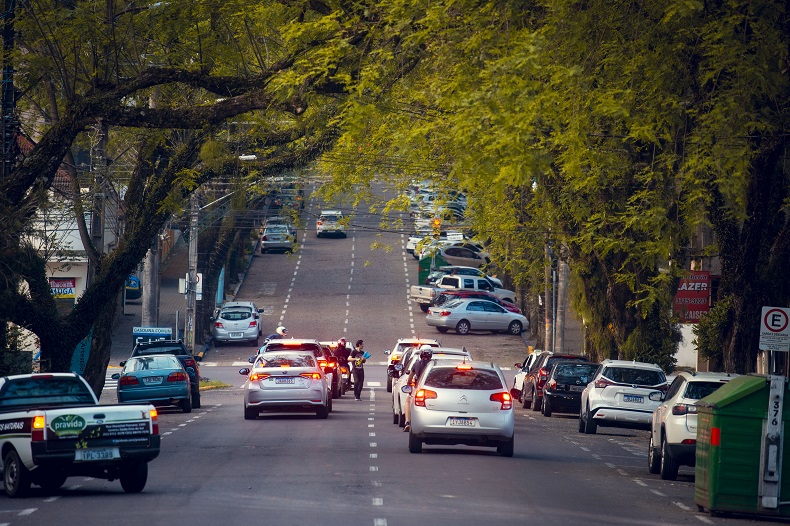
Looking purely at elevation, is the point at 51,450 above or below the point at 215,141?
below

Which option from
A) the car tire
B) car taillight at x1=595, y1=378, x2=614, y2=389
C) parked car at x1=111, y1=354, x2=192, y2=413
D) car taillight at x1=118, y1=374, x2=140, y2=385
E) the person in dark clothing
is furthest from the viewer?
the person in dark clothing

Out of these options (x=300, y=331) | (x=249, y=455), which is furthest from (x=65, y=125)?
(x=300, y=331)

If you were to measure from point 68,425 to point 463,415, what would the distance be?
7.42 meters

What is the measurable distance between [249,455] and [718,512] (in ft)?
25.7

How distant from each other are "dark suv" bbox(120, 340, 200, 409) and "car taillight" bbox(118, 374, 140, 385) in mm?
2063

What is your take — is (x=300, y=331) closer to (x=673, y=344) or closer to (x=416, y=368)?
(x=673, y=344)

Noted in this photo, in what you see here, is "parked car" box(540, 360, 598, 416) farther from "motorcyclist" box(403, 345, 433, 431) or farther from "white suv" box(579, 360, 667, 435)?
"motorcyclist" box(403, 345, 433, 431)

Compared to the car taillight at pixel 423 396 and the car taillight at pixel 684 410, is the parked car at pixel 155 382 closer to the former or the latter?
the car taillight at pixel 423 396

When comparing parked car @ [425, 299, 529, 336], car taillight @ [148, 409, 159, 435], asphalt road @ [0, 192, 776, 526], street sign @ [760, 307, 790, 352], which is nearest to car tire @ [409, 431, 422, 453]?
asphalt road @ [0, 192, 776, 526]

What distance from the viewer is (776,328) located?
19922 mm

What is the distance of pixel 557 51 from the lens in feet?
57.4

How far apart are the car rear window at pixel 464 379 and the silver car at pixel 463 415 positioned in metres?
0.02

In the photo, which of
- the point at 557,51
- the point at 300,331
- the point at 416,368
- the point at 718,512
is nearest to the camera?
the point at 718,512

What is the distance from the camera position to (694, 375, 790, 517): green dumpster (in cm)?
1477
